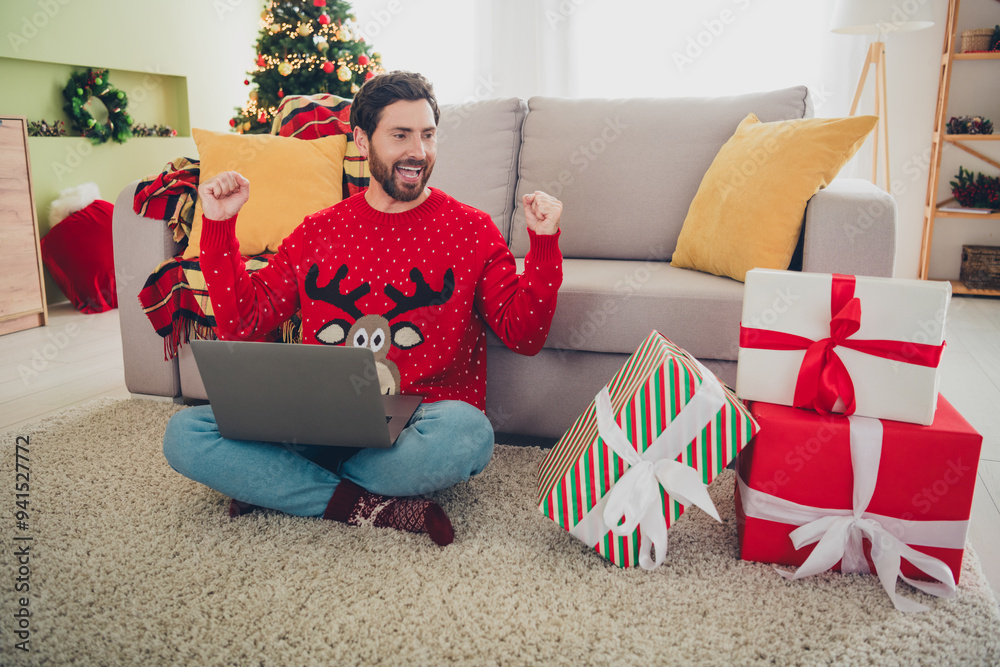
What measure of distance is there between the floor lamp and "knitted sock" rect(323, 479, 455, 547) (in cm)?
274

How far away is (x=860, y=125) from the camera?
157 cm

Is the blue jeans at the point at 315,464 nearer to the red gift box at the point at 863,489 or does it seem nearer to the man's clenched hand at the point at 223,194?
the man's clenched hand at the point at 223,194

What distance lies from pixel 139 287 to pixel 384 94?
103cm

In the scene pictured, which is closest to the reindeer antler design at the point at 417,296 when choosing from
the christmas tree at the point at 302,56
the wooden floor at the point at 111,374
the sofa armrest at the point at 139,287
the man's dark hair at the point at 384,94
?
the man's dark hair at the point at 384,94

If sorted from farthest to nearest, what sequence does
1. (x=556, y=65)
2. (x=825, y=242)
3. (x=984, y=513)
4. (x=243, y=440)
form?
(x=556, y=65) < (x=825, y=242) < (x=984, y=513) < (x=243, y=440)

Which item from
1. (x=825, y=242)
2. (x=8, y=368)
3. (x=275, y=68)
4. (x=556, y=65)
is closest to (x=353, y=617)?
(x=825, y=242)

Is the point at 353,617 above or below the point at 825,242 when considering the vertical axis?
below

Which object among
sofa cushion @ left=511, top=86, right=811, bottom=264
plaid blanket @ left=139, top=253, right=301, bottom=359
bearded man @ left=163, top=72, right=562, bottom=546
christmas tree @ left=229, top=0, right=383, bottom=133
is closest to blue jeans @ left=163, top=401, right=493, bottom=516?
bearded man @ left=163, top=72, right=562, bottom=546

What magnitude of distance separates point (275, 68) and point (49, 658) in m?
3.03

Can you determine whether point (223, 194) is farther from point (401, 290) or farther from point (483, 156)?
point (483, 156)

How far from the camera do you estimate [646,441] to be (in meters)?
1.17

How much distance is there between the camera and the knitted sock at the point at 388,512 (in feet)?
4.15

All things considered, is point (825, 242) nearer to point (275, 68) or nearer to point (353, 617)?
point (353, 617)

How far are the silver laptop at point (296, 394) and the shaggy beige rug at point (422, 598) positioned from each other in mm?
205
